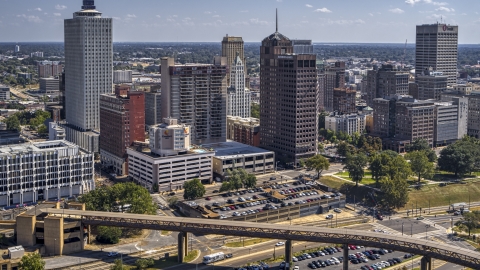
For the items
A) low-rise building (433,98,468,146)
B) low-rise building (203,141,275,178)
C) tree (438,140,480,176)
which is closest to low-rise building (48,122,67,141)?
low-rise building (203,141,275,178)

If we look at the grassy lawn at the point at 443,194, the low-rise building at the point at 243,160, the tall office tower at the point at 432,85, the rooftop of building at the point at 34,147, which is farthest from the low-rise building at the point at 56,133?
the tall office tower at the point at 432,85

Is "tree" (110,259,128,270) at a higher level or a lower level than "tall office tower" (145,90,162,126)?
lower

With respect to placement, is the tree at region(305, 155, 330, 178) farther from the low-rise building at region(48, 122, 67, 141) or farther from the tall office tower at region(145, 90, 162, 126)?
the low-rise building at region(48, 122, 67, 141)

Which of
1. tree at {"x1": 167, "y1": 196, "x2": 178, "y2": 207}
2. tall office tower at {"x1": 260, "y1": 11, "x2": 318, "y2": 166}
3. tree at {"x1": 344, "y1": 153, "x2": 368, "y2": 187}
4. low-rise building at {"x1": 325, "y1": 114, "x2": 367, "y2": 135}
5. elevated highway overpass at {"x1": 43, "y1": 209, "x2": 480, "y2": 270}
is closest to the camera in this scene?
elevated highway overpass at {"x1": 43, "y1": 209, "x2": 480, "y2": 270}

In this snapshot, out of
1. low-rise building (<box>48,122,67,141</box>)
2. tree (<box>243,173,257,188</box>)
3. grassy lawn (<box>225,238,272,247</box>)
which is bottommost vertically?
grassy lawn (<box>225,238,272,247</box>)

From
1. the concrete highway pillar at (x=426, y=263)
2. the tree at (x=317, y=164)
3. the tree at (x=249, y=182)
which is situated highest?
the tree at (x=317, y=164)

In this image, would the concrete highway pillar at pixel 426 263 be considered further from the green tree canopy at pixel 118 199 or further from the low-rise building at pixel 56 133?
the low-rise building at pixel 56 133

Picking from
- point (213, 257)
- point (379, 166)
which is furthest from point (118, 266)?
point (379, 166)

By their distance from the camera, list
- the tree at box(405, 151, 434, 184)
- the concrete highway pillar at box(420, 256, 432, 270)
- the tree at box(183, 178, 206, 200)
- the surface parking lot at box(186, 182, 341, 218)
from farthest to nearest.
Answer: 1. the tree at box(405, 151, 434, 184)
2. the tree at box(183, 178, 206, 200)
3. the surface parking lot at box(186, 182, 341, 218)
4. the concrete highway pillar at box(420, 256, 432, 270)
